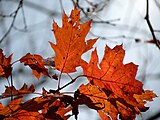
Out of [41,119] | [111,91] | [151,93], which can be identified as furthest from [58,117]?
[151,93]

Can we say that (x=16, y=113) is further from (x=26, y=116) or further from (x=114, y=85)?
(x=114, y=85)

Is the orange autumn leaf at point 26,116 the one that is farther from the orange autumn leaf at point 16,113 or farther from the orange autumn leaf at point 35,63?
the orange autumn leaf at point 35,63

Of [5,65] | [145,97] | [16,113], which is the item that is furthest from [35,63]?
[145,97]

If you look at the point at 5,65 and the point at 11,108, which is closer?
the point at 11,108

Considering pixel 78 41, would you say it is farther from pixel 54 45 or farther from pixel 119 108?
pixel 119 108

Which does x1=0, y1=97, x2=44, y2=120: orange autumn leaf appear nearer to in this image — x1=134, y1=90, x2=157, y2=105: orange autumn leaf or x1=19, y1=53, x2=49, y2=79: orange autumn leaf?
x1=19, y1=53, x2=49, y2=79: orange autumn leaf
